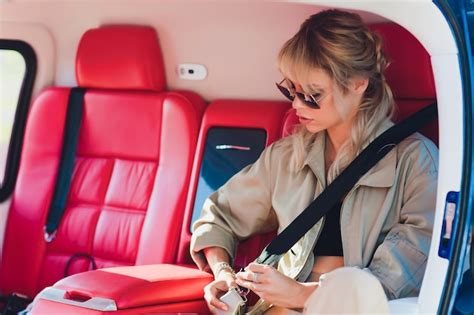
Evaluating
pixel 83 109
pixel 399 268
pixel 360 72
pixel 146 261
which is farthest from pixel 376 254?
pixel 83 109

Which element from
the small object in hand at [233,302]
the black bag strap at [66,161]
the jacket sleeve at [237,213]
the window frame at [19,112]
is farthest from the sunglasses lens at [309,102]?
the window frame at [19,112]

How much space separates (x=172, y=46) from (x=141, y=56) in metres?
0.18

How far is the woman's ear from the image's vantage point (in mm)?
2807

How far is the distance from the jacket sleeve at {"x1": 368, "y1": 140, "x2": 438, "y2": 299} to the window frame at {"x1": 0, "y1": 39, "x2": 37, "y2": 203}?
1.98m

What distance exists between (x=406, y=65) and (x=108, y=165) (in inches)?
55.4

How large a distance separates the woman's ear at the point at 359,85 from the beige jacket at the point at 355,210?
0.45 feet

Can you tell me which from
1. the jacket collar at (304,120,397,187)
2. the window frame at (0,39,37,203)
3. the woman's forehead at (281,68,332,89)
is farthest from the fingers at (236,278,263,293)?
the window frame at (0,39,37,203)

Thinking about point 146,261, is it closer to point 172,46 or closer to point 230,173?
point 230,173

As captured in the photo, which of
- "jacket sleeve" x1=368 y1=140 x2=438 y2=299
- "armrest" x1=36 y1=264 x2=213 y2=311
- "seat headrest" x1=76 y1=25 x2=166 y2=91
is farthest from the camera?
"seat headrest" x1=76 y1=25 x2=166 y2=91

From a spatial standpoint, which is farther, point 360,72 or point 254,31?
point 254,31

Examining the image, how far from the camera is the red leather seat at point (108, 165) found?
Result: 3.56 metres

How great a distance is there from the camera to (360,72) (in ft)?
9.19

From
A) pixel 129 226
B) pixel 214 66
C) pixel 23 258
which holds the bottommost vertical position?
pixel 23 258

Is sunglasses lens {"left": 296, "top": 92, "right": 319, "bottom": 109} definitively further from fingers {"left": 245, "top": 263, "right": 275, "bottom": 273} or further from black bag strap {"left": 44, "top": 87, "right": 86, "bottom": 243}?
black bag strap {"left": 44, "top": 87, "right": 86, "bottom": 243}
